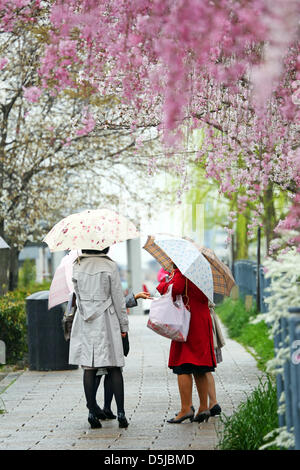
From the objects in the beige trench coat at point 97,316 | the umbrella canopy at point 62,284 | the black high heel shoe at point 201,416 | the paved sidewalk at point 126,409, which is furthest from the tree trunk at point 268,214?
the beige trench coat at point 97,316

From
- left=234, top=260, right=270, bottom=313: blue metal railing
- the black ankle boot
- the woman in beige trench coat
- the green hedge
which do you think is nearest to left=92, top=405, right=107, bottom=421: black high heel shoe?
the black ankle boot

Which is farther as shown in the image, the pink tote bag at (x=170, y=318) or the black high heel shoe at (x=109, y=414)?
the black high heel shoe at (x=109, y=414)

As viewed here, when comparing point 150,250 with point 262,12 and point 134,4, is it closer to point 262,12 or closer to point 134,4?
point 134,4

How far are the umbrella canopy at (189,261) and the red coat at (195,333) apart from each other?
16 centimetres

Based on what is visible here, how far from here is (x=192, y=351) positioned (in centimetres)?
802

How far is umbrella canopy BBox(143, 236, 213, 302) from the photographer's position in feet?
25.4

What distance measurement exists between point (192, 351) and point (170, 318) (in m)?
0.41

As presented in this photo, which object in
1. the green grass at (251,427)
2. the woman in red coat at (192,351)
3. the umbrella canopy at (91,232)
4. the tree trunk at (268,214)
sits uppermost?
the tree trunk at (268,214)

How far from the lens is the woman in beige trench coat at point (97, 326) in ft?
25.6

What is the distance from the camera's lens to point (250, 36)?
5688 mm

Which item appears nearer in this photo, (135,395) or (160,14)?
(160,14)

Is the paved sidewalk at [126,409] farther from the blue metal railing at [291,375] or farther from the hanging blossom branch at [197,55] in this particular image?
the hanging blossom branch at [197,55]
